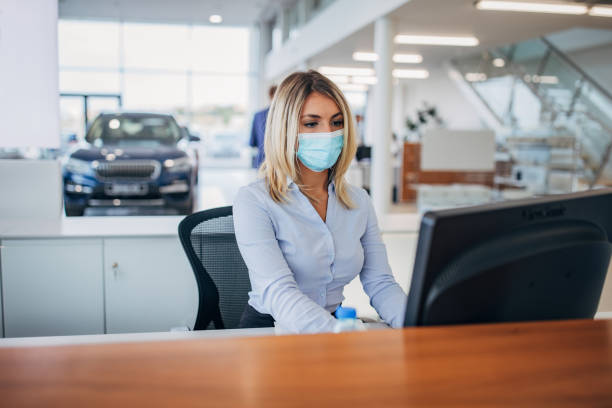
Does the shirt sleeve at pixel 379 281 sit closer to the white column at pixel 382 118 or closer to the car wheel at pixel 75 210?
the car wheel at pixel 75 210

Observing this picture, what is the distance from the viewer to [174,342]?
0.75m

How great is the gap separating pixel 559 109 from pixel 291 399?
34.0ft

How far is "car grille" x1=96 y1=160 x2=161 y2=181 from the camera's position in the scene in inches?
225

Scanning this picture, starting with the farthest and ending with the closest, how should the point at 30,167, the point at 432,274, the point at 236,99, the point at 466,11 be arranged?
the point at 236,99 → the point at 466,11 → the point at 30,167 → the point at 432,274

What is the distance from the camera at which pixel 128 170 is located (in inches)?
228

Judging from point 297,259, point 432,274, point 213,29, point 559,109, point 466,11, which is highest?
point 213,29

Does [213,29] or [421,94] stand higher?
[213,29]

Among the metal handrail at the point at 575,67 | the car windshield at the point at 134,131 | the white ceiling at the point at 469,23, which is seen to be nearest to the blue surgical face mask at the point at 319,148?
the white ceiling at the point at 469,23

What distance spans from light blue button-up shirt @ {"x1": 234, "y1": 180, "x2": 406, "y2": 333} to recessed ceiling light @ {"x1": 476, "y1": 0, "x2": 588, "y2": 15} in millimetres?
5716

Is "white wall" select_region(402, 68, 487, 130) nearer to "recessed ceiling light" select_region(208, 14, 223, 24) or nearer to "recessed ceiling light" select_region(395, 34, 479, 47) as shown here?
"recessed ceiling light" select_region(395, 34, 479, 47)

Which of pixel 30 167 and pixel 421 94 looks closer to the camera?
pixel 30 167

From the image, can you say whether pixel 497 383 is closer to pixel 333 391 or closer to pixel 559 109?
Result: pixel 333 391

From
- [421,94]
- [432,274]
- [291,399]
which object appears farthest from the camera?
[421,94]

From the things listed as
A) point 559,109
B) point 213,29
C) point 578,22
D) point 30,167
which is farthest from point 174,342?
point 213,29
